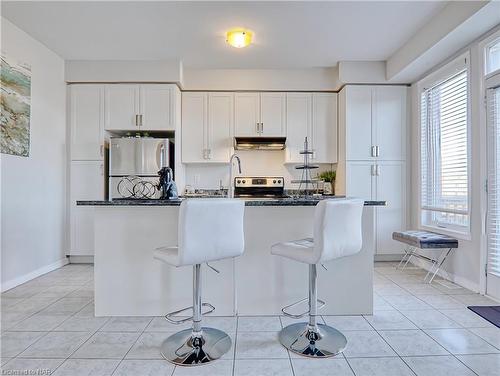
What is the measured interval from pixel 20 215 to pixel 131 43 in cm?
228

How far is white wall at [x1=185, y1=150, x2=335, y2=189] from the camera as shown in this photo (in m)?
4.88

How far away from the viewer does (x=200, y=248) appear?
1844 mm

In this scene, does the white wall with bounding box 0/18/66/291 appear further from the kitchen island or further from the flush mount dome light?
the flush mount dome light

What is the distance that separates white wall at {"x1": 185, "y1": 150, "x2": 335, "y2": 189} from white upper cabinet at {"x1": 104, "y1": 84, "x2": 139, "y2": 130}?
109cm

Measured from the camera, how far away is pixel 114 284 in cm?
251

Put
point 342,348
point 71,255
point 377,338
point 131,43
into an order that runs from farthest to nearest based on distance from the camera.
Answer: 1. point 71,255
2. point 131,43
3. point 377,338
4. point 342,348

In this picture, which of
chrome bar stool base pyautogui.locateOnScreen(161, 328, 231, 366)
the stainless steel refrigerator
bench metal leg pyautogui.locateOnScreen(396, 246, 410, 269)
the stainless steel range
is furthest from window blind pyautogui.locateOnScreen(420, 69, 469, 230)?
the stainless steel refrigerator

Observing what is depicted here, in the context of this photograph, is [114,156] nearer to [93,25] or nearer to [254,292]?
[93,25]

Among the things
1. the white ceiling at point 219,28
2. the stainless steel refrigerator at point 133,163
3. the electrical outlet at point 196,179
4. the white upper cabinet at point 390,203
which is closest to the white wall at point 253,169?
the electrical outlet at point 196,179

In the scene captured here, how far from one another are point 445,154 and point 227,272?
9.46ft

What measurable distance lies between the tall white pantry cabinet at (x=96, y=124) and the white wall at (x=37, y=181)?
136 mm

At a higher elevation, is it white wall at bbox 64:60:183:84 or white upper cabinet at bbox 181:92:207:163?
white wall at bbox 64:60:183:84

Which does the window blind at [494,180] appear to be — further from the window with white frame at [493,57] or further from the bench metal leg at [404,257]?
the bench metal leg at [404,257]

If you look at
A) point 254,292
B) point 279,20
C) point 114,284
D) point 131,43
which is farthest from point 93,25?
point 254,292
